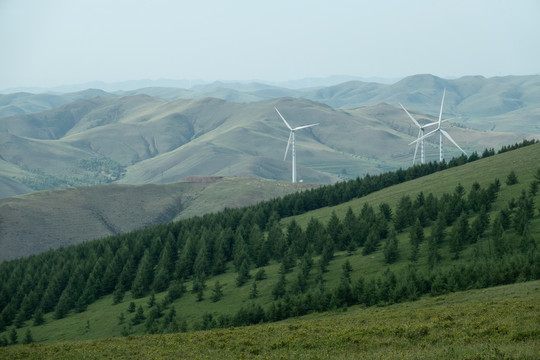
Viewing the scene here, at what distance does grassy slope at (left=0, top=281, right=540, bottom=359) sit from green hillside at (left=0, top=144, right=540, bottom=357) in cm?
32

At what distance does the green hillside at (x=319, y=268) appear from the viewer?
6306cm

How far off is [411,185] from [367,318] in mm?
110121

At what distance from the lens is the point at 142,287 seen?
11900 centimetres

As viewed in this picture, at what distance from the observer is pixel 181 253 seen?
129625 millimetres

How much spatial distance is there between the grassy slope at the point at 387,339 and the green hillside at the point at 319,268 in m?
0.32

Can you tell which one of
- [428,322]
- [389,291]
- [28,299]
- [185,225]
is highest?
[428,322]

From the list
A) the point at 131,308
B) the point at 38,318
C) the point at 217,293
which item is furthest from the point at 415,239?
the point at 38,318

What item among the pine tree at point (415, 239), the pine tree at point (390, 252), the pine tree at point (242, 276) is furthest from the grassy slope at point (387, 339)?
the pine tree at point (242, 276)

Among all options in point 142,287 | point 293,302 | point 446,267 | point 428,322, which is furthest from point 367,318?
point 142,287

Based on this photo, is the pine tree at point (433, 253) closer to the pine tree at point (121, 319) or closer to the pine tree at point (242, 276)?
the pine tree at point (242, 276)

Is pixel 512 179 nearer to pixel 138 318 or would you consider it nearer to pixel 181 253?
pixel 181 253

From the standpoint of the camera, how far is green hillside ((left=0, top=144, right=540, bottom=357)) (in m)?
63.1

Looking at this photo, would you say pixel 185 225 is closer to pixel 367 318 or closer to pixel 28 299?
pixel 28 299

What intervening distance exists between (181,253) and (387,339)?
9487 centimetres
